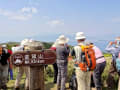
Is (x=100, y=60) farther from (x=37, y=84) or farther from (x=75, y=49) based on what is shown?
(x=37, y=84)

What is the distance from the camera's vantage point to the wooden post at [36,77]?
3.44 meters

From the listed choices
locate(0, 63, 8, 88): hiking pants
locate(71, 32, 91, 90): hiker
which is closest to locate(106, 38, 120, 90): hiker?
locate(71, 32, 91, 90): hiker

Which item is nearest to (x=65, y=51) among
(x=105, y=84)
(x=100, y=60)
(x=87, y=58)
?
(x=100, y=60)

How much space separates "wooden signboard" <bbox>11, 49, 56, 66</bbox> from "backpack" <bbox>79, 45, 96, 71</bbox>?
165 centimetres

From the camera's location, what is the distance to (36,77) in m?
3.45

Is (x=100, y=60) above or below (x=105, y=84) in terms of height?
above

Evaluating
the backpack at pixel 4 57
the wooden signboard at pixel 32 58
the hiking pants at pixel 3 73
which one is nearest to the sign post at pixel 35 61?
the wooden signboard at pixel 32 58

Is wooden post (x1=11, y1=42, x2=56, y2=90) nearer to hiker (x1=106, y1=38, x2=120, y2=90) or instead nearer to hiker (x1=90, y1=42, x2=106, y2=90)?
hiker (x1=90, y1=42, x2=106, y2=90)

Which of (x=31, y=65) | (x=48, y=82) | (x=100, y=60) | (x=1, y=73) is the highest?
(x=31, y=65)

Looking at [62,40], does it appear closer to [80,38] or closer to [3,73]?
[80,38]

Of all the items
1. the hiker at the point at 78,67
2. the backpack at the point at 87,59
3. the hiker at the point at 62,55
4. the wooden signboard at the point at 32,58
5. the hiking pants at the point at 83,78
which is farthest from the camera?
the hiker at the point at 62,55

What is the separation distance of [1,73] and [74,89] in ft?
8.30

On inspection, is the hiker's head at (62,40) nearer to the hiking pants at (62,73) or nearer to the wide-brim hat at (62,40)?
the wide-brim hat at (62,40)

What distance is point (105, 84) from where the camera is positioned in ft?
24.5
